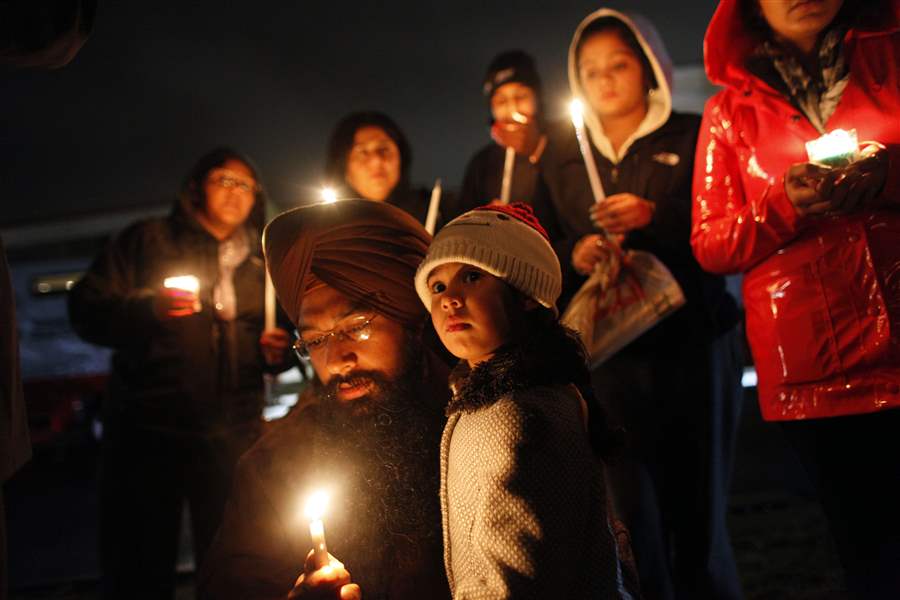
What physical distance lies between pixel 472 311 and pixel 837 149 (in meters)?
1.25

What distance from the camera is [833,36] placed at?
2354 mm

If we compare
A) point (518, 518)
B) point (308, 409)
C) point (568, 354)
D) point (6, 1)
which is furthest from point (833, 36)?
point (6, 1)

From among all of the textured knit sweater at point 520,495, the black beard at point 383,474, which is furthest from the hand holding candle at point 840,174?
the black beard at point 383,474

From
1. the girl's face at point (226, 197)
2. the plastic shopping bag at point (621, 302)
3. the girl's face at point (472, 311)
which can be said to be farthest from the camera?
the girl's face at point (226, 197)

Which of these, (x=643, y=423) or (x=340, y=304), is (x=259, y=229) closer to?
(x=340, y=304)

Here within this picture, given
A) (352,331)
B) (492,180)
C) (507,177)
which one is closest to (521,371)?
(352,331)

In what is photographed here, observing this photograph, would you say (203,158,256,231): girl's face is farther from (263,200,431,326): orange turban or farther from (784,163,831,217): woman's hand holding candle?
(784,163,831,217): woman's hand holding candle

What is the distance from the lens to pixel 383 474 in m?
2.06

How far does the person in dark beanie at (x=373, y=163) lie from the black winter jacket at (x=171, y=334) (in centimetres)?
75

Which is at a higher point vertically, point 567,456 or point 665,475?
point 567,456

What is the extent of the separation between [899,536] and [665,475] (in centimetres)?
94

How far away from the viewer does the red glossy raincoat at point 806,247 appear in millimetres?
2062

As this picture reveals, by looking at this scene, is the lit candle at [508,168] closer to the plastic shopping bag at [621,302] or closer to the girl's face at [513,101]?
the girl's face at [513,101]

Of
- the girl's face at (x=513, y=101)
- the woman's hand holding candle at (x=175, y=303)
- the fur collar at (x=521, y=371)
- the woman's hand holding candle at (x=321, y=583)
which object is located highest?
the girl's face at (x=513, y=101)
